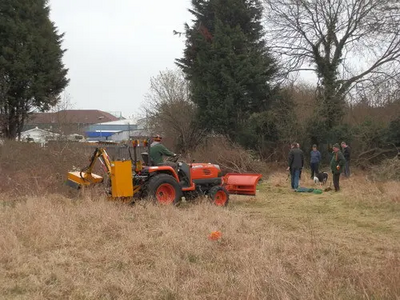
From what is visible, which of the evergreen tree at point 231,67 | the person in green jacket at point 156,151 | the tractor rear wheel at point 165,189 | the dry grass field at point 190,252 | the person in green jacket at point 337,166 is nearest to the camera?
the dry grass field at point 190,252

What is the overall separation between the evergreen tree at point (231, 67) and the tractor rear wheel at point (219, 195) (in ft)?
40.1

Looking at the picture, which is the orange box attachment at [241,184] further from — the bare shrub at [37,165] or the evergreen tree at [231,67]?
the evergreen tree at [231,67]

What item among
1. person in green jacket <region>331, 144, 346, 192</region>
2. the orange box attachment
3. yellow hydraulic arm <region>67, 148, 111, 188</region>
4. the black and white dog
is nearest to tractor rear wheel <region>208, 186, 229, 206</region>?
the orange box attachment

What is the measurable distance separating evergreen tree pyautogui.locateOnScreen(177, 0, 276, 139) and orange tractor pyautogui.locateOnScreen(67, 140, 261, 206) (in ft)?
38.9

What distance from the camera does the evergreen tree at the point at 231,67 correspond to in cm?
2341

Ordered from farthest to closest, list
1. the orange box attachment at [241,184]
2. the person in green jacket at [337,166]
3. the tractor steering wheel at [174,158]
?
the person in green jacket at [337,166]
the orange box attachment at [241,184]
the tractor steering wheel at [174,158]

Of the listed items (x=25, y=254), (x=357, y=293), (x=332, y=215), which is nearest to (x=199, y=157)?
(x=332, y=215)

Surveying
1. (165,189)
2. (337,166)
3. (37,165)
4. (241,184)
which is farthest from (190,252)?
(37,165)

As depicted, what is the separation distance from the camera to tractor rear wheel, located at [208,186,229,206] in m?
11.3

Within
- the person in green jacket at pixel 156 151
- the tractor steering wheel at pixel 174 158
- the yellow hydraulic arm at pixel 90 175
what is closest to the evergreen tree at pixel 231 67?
the tractor steering wheel at pixel 174 158

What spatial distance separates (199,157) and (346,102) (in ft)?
29.0

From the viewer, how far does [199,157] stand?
70.1 ft

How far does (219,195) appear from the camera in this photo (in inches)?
454

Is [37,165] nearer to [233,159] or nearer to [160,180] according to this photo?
[160,180]
